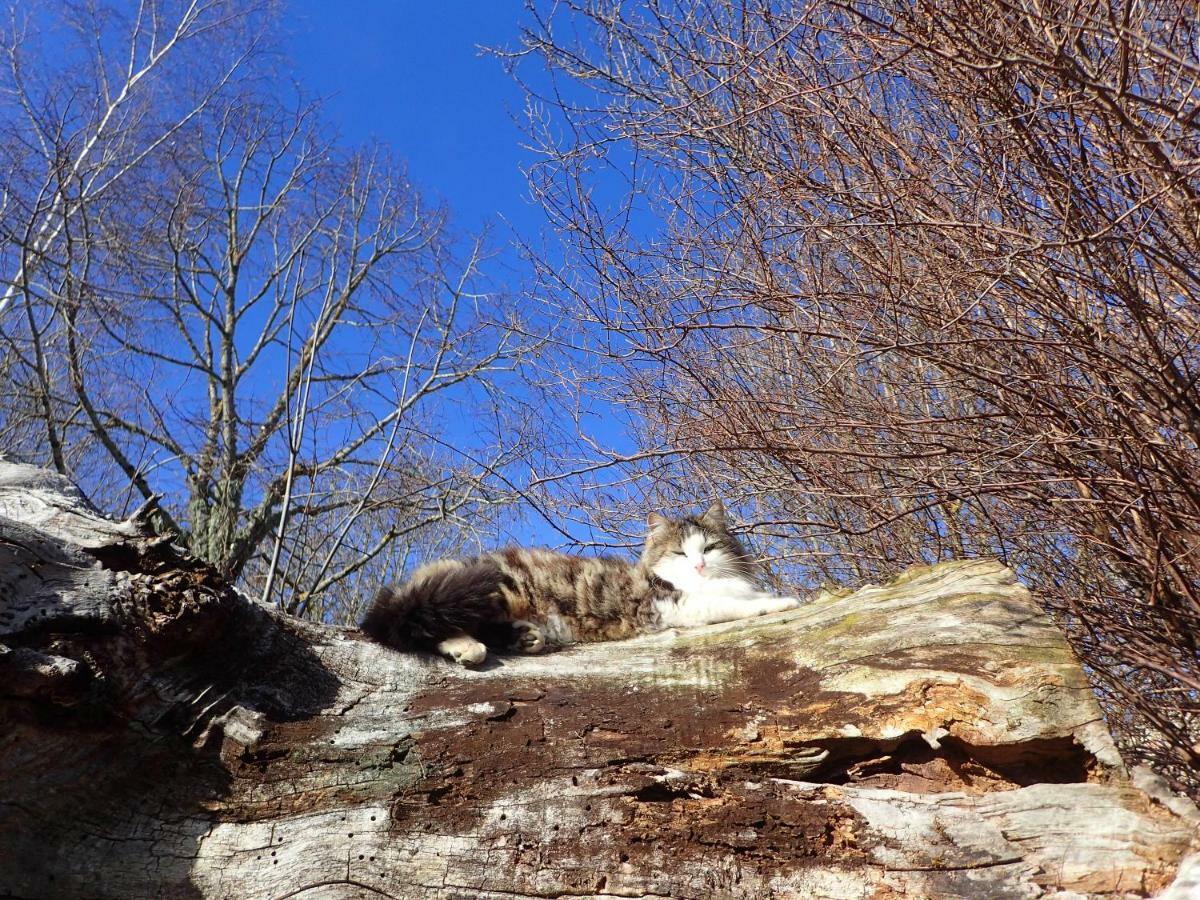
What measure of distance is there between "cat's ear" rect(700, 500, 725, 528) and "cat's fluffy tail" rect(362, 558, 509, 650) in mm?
1743

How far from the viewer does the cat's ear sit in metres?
4.88

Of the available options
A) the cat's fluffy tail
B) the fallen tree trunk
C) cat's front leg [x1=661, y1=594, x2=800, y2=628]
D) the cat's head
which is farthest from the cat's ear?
the fallen tree trunk

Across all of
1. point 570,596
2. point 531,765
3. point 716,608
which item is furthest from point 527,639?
point 716,608

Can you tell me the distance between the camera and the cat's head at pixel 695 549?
461 cm

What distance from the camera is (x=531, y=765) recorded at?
8.30 feet

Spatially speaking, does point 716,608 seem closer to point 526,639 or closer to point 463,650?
point 526,639

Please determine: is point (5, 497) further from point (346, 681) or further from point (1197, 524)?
point (1197, 524)

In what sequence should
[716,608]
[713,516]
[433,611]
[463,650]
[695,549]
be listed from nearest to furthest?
[463,650]
[433,611]
[716,608]
[695,549]
[713,516]

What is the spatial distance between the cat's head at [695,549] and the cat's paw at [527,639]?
128 centimetres

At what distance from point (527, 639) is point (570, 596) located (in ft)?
2.01

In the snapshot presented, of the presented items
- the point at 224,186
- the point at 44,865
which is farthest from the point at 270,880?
the point at 224,186

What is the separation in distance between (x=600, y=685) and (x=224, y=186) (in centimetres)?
979

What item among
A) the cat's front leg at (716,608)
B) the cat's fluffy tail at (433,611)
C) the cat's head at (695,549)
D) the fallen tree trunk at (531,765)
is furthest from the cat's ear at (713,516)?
the fallen tree trunk at (531,765)

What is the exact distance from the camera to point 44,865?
2.34 m
